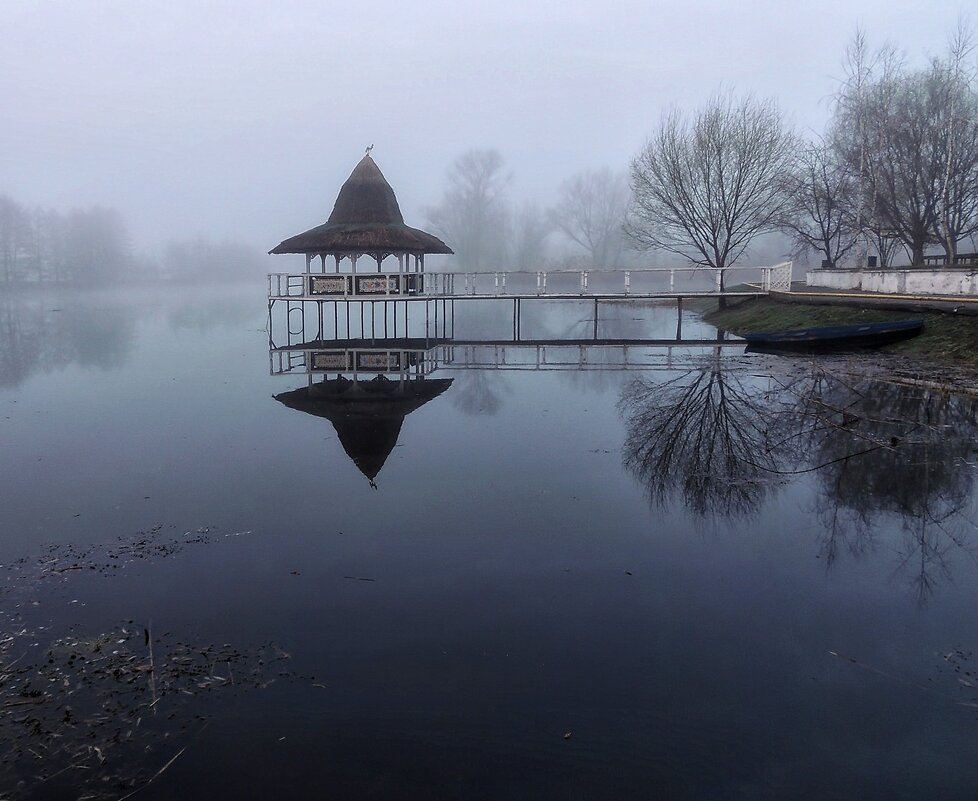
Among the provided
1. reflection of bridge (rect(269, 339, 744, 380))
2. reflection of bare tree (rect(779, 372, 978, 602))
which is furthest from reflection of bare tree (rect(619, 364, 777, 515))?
reflection of bridge (rect(269, 339, 744, 380))

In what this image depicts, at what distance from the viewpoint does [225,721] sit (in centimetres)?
514

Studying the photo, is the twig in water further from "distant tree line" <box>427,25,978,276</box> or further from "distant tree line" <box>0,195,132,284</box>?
"distant tree line" <box>0,195,132,284</box>

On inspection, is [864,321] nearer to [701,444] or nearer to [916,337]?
[916,337]

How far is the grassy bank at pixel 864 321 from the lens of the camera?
63.5 ft

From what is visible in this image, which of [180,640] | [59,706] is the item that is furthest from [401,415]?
[59,706]

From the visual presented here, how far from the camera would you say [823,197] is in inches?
1507

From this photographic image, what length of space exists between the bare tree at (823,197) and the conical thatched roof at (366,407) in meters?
26.5

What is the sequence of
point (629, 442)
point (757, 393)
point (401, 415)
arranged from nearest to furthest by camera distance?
point (629, 442) < point (401, 415) < point (757, 393)

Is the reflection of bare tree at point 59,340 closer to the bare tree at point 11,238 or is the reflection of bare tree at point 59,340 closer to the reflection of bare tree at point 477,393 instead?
the reflection of bare tree at point 477,393

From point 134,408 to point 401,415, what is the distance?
226 inches

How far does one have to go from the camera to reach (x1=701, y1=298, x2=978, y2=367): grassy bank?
19.3m

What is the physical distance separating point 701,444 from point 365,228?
20364mm

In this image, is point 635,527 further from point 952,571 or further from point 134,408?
point 134,408

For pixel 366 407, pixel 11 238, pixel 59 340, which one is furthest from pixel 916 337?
pixel 11 238
